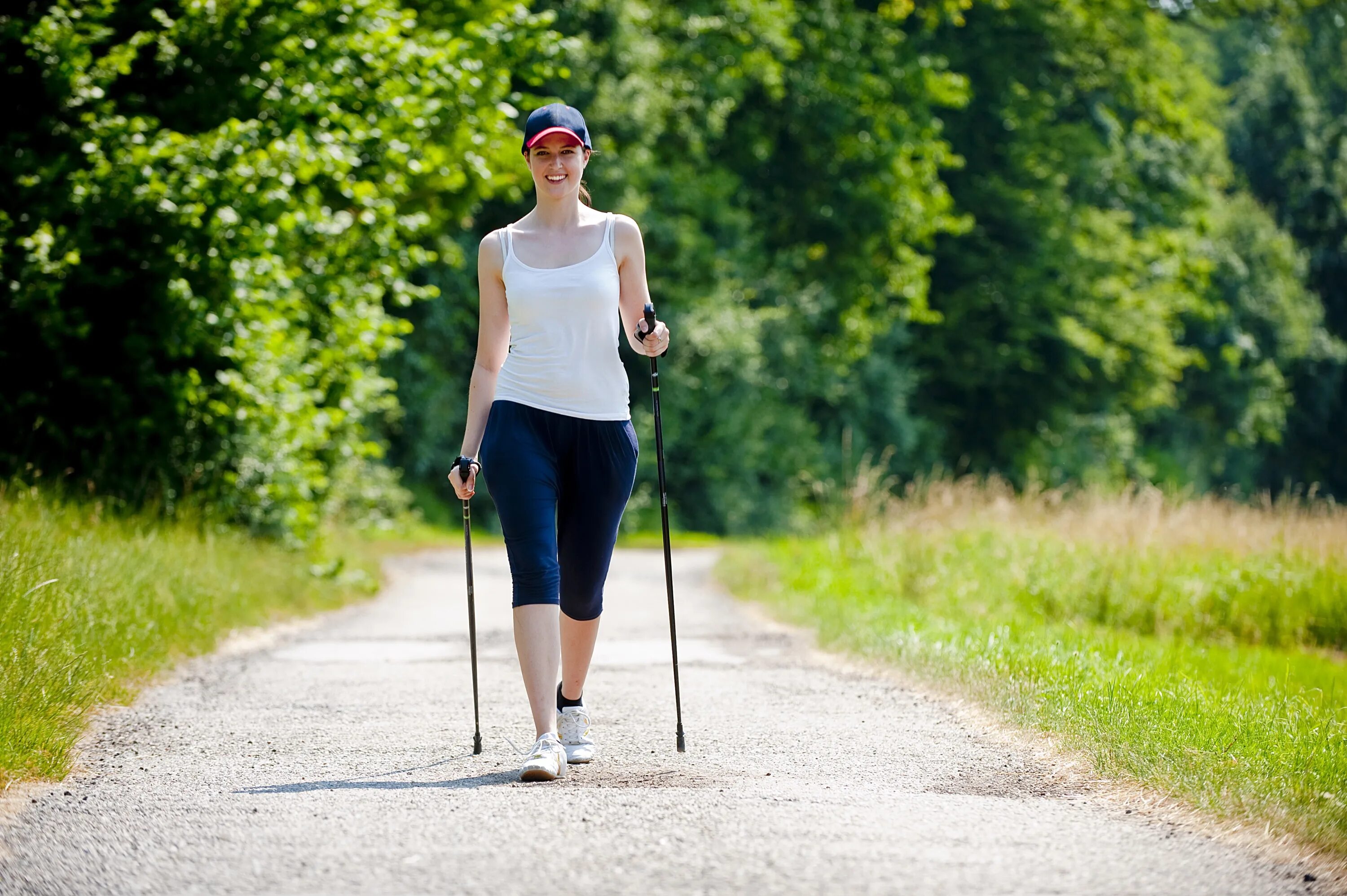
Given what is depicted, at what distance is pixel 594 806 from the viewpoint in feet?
16.2

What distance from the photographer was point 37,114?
39.9 feet

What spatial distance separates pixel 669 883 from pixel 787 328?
28.9 meters

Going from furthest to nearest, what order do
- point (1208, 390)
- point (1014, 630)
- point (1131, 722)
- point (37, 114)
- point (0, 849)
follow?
1. point (1208, 390)
2. point (37, 114)
3. point (1014, 630)
4. point (1131, 722)
5. point (0, 849)

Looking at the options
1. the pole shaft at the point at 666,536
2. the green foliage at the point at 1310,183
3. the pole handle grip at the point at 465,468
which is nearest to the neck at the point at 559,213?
the pole shaft at the point at 666,536

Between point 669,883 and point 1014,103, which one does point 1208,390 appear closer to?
point 1014,103

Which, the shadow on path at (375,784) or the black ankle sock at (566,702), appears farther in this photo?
the black ankle sock at (566,702)

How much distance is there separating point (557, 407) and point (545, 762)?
130 cm

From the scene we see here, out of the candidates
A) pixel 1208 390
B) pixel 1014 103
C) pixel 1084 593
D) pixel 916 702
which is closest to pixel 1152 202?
pixel 1014 103

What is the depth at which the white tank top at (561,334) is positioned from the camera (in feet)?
19.0

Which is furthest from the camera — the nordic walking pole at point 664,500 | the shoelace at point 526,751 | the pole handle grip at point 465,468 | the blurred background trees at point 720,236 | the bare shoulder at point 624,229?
the blurred background trees at point 720,236

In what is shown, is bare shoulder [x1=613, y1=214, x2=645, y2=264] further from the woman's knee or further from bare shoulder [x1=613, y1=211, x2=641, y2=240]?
the woman's knee

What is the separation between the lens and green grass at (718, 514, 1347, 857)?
539 centimetres

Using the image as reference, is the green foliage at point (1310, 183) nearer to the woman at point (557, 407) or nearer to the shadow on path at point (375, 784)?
the woman at point (557, 407)

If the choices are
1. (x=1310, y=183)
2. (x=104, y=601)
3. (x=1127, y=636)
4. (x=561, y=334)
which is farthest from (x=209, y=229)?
(x=1310, y=183)
